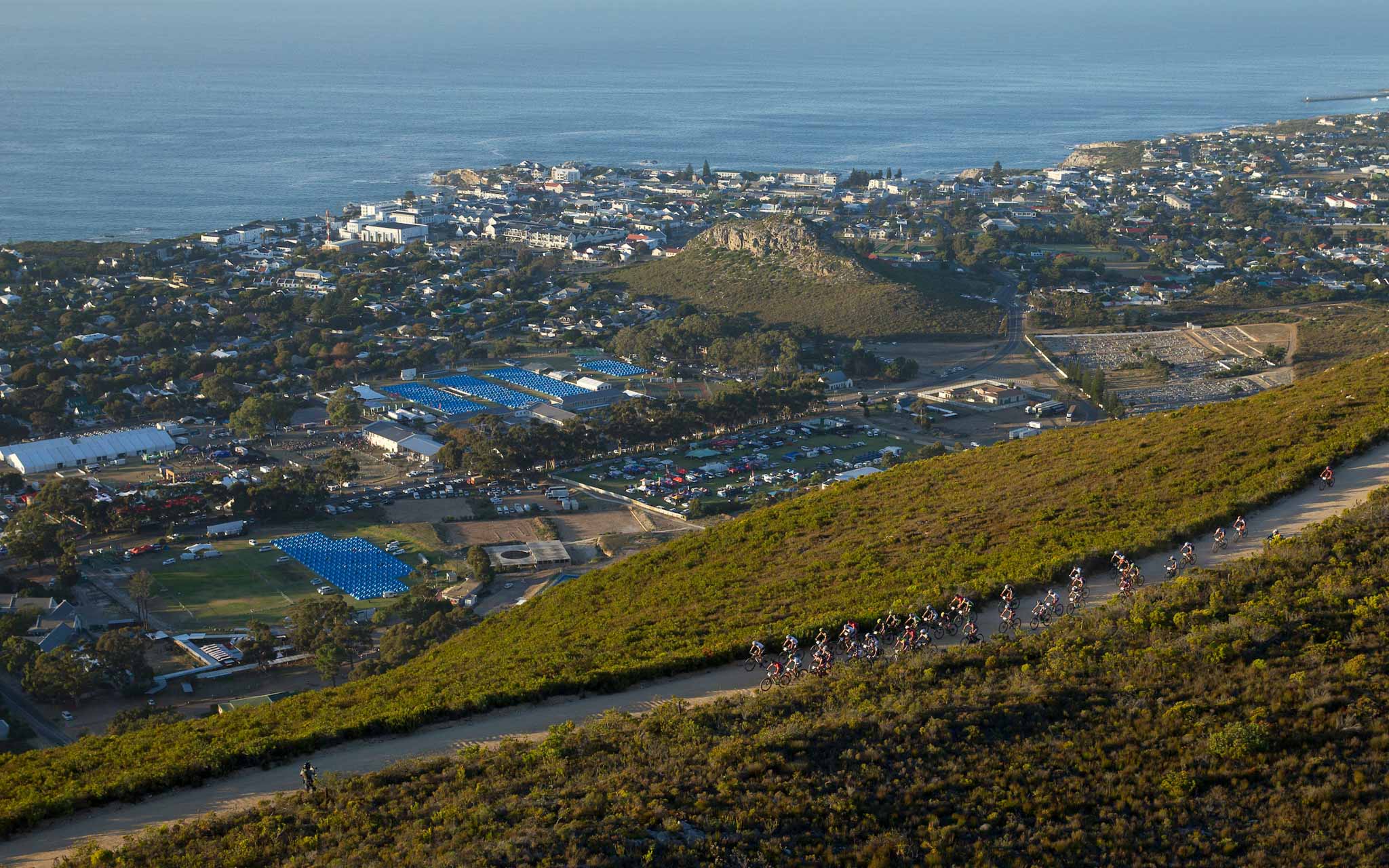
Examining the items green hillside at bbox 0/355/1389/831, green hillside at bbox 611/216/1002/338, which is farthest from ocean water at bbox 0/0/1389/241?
green hillside at bbox 0/355/1389/831

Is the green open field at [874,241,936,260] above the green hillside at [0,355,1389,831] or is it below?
below

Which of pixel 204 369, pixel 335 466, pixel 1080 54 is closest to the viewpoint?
pixel 335 466

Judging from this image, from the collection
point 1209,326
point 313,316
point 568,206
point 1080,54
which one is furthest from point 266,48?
point 1209,326

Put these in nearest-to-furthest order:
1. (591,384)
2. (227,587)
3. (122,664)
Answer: (122,664)
(227,587)
(591,384)

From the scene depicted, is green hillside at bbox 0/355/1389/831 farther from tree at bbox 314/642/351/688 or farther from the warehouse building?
the warehouse building

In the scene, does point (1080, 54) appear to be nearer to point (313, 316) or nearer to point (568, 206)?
point (568, 206)

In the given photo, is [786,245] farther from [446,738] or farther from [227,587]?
[446,738]

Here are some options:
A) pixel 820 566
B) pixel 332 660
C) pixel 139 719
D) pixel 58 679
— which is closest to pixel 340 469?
pixel 332 660
